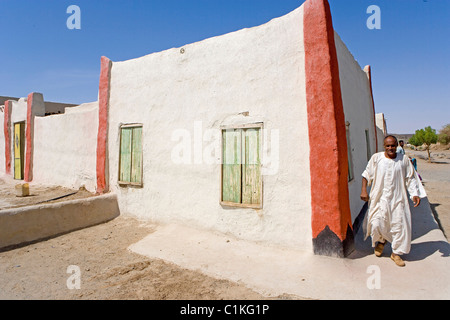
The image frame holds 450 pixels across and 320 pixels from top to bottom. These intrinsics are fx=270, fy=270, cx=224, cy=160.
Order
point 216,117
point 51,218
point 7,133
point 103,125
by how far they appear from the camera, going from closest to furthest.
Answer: point 216,117
point 51,218
point 103,125
point 7,133

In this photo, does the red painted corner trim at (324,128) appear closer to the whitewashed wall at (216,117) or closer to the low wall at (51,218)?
the whitewashed wall at (216,117)

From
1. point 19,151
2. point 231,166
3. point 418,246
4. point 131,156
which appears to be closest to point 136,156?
point 131,156

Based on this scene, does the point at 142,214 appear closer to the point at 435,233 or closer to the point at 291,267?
the point at 291,267

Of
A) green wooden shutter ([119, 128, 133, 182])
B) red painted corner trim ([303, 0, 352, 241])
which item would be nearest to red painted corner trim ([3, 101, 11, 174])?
green wooden shutter ([119, 128, 133, 182])

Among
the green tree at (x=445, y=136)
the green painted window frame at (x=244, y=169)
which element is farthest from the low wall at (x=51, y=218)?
the green tree at (x=445, y=136)

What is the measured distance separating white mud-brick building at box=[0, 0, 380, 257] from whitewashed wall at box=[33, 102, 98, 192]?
2.34 feet

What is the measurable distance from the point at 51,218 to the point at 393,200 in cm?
598

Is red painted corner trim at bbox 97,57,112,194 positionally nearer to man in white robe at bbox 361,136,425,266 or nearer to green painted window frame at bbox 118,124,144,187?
green painted window frame at bbox 118,124,144,187

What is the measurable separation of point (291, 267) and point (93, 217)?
14.9ft

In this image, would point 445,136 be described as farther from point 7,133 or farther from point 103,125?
point 7,133

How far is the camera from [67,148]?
8.27m

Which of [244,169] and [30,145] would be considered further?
[30,145]

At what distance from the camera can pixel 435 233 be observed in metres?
4.47
